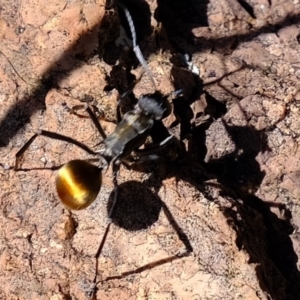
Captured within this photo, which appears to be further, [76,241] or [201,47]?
[201,47]

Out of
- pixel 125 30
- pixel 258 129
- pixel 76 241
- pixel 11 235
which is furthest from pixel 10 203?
pixel 258 129

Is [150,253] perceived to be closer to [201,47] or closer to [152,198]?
[152,198]

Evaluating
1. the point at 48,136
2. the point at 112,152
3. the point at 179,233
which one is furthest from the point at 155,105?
the point at 179,233

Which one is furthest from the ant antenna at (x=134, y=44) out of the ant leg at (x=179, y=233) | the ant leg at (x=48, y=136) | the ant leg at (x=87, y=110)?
the ant leg at (x=179, y=233)

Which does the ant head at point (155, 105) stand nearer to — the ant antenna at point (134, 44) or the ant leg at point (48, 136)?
the ant antenna at point (134, 44)

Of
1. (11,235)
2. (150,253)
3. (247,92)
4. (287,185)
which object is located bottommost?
(287,185)

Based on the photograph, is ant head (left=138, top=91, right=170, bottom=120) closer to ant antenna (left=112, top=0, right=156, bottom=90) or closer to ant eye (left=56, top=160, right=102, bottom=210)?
ant antenna (left=112, top=0, right=156, bottom=90)
